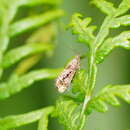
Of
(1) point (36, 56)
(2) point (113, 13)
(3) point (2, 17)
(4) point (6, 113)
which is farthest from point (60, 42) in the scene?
(2) point (113, 13)

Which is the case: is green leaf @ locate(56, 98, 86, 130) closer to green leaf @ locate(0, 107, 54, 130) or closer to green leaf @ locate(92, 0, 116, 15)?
green leaf @ locate(0, 107, 54, 130)

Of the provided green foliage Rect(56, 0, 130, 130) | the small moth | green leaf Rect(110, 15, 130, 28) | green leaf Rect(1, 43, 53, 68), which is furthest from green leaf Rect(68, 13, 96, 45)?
green leaf Rect(1, 43, 53, 68)

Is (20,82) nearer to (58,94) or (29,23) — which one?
(29,23)

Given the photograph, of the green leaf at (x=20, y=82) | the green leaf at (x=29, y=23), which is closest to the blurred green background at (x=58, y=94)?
the green leaf at (x=29, y=23)

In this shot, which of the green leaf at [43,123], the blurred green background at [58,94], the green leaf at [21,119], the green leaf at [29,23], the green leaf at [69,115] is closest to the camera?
the green leaf at [69,115]

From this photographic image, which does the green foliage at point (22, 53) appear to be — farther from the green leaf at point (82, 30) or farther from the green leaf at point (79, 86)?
the green leaf at point (82, 30)
